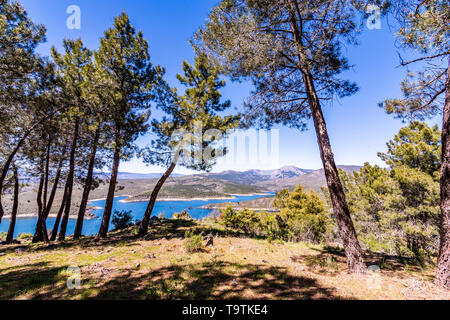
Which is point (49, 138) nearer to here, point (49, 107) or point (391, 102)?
point (49, 107)

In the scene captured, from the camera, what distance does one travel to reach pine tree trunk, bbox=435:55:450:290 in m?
3.74

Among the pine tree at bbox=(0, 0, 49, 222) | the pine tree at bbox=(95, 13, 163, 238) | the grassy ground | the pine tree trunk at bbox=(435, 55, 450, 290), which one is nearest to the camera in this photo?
the grassy ground

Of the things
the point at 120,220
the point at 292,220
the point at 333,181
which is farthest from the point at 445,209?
the point at 120,220

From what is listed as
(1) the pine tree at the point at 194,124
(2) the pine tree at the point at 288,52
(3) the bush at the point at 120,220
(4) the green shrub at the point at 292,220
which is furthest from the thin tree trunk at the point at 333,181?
(3) the bush at the point at 120,220

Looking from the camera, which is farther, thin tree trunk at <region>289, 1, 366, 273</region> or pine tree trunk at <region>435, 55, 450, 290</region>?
thin tree trunk at <region>289, 1, 366, 273</region>

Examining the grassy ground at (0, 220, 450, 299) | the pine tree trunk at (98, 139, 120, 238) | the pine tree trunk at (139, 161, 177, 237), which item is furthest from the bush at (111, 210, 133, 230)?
the grassy ground at (0, 220, 450, 299)

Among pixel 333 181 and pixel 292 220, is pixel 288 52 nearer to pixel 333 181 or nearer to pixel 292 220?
pixel 333 181

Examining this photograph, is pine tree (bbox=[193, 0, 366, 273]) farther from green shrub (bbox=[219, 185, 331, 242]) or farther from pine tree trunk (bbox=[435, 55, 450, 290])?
green shrub (bbox=[219, 185, 331, 242])

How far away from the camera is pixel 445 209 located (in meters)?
3.86

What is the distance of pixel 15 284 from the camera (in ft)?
12.4

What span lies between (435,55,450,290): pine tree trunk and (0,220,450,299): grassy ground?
31 centimetres

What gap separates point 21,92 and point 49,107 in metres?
1.28

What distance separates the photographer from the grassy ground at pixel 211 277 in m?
3.27
